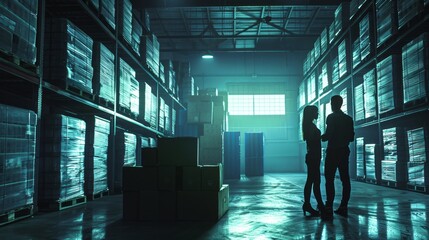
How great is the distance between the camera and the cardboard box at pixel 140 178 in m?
4.34

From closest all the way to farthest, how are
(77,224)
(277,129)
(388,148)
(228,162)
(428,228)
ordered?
(428,228), (77,224), (388,148), (228,162), (277,129)

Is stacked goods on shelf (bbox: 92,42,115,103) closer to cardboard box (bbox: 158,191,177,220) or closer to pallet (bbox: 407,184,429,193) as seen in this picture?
cardboard box (bbox: 158,191,177,220)

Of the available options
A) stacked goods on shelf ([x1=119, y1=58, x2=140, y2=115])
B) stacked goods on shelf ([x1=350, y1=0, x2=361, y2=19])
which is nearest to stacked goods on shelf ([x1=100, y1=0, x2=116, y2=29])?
stacked goods on shelf ([x1=119, y1=58, x2=140, y2=115])

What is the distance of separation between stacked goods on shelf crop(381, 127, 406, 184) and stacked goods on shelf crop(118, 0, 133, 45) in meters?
6.47

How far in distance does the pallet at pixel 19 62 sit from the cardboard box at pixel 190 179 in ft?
7.40

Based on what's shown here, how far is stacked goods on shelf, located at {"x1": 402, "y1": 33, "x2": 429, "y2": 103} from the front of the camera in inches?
254

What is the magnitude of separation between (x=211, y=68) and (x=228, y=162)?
7315 mm

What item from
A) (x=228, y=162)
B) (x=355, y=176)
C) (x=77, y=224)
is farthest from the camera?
(x=228, y=162)

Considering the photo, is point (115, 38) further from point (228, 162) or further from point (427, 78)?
point (228, 162)

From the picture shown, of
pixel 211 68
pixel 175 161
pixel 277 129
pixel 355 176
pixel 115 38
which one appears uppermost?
pixel 211 68

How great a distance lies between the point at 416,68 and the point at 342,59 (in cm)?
452

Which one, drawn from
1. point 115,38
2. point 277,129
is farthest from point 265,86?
point 115,38

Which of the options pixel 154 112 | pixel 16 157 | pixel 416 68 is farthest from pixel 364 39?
pixel 16 157

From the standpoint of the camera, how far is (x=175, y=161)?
14.5 feet
